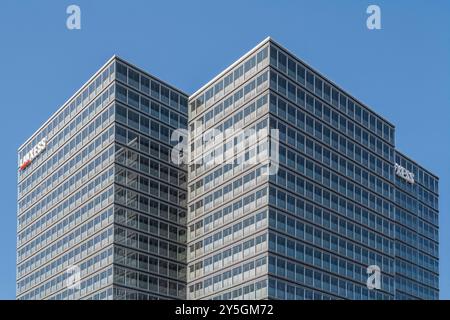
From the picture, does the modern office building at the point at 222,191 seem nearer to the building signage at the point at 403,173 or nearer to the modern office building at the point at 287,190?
the modern office building at the point at 287,190

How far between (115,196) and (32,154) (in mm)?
34838

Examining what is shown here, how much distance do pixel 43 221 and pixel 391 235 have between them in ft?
192

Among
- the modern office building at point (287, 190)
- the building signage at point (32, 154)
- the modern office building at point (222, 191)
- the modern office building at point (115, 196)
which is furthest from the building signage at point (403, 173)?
the building signage at point (32, 154)

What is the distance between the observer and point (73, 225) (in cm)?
13325

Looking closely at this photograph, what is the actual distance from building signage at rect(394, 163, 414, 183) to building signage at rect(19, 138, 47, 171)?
6268 centimetres

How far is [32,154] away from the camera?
497 ft

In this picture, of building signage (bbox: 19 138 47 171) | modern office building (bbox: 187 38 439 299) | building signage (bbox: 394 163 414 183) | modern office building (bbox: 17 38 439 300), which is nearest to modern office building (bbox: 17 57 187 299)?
modern office building (bbox: 17 38 439 300)

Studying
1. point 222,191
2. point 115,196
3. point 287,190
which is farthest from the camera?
point 115,196

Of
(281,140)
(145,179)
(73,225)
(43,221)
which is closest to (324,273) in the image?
(281,140)

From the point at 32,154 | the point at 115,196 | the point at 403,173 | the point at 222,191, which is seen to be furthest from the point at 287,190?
the point at 32,154

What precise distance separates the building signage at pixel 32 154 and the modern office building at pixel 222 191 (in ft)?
7.95

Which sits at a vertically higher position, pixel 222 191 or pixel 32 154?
pixel 32 154

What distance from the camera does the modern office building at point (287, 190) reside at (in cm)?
11375

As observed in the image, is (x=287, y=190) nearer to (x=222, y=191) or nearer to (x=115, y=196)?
(x=222, y=191)
